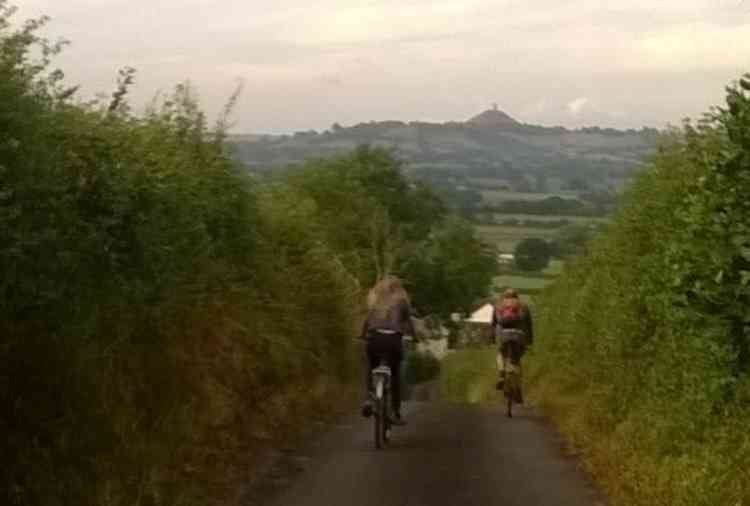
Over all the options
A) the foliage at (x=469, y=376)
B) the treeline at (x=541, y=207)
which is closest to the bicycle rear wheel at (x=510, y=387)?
the foliage at (x=469, y=376)

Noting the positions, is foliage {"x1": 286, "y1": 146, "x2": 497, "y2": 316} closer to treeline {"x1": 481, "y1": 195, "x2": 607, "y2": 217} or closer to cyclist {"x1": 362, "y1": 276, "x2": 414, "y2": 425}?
treeline {"x1": 481, "y1": 195, "x2": 607, "y2": 217}

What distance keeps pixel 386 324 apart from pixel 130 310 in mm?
4602

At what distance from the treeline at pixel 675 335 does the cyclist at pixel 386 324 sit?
2.20m

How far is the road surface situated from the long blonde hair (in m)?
1.49

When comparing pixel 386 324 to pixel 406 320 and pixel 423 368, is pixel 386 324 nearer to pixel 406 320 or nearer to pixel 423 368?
pixel 406 320

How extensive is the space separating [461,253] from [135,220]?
68960mm

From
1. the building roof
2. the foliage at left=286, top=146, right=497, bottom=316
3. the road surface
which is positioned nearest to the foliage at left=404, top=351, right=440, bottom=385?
the foliage at left=286, top=146, right=497, bottom=316

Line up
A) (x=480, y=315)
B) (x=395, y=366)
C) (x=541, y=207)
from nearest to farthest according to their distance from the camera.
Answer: (x=395, y=366) < (x=480, y=315) < (x=541, y=207)

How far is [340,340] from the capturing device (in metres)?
28.7

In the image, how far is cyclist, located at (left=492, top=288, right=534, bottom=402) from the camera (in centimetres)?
2275

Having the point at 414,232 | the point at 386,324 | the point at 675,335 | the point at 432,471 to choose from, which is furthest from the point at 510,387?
the point at 414,232

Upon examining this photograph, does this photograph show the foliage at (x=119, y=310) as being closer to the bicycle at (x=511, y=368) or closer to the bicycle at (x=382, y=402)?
the bicycle at (x=382, y=402)

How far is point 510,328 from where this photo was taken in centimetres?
2298

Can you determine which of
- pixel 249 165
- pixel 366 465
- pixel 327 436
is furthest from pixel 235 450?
pixel 249 165
